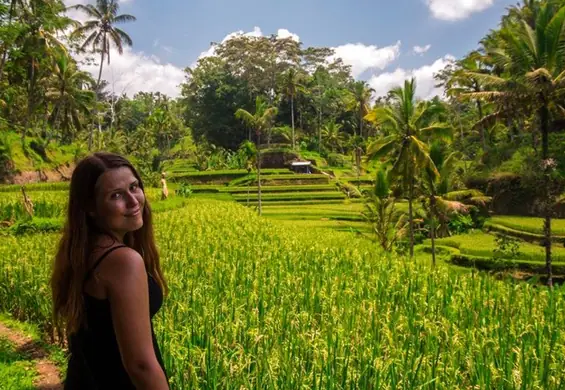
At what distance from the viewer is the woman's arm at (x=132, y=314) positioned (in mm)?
1429

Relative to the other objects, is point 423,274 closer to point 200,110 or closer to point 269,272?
point 269,272

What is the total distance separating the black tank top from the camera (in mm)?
1546

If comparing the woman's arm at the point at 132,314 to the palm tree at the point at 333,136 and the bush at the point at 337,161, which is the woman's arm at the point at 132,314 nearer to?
the bush at the point at 337,161

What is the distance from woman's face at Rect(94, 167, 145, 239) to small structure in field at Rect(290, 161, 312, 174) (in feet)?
121

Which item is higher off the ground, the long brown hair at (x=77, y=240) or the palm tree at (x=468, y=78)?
the palm tree at (x=468, y=78)

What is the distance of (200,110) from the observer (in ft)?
159

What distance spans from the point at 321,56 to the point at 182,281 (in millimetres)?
54973

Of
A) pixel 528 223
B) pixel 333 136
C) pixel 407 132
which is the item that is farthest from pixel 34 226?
pixel 333 136

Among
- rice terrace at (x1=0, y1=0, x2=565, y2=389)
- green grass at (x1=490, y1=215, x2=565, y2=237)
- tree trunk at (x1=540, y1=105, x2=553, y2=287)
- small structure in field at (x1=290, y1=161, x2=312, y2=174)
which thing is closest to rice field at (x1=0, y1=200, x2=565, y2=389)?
rice terrace at (x1=0, y1=0, x2=565, y2=389)

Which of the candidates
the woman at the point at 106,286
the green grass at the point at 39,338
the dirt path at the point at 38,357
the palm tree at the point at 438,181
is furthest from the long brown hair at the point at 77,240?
the palm tree at the point at 438,181

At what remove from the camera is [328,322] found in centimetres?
421

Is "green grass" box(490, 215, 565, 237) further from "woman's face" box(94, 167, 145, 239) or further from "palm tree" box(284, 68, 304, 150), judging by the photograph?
"palm tree" box(284, 68, 304, 150)

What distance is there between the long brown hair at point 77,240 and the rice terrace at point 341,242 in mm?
285

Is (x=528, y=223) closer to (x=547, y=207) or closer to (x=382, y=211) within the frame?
(x=547, y=207)
